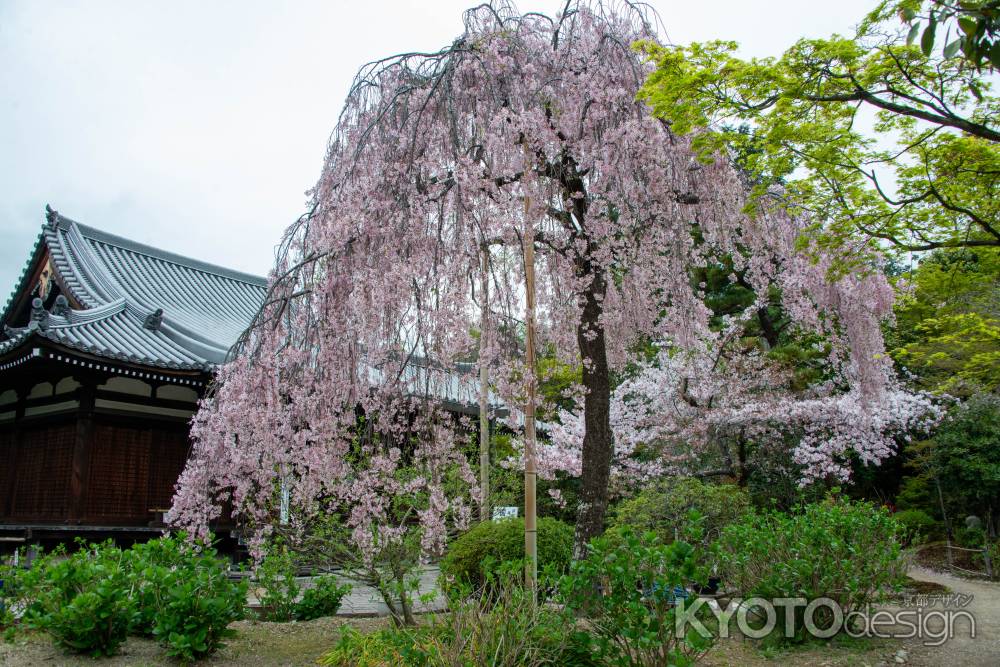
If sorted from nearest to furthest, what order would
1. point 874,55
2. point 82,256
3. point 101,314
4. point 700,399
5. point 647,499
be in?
point 874,55
point 647,499
point 101,314
point 700,399
point 82,256

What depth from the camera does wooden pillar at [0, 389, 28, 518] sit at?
36.3 feet

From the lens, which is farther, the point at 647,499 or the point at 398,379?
the point at 647,499

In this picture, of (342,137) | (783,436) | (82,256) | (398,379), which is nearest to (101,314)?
(82,256)

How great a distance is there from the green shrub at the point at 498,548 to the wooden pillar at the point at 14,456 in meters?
8.22

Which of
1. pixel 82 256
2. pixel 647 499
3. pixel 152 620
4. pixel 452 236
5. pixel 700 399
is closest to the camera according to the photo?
pixel 152 620

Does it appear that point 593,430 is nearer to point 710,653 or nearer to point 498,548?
point 498,548

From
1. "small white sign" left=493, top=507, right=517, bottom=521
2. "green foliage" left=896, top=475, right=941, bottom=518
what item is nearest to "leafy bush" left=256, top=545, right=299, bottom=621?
"small white sign" left=493, top=507, right=517, bottom=521

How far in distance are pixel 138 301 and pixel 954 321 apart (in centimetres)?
1317

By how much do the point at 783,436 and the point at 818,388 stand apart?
1153 millimetres

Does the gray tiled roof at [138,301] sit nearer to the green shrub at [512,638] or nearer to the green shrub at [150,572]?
the green shrub at [150,572]

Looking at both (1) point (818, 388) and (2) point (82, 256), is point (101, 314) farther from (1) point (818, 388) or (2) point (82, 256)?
(1) point (818, 388)

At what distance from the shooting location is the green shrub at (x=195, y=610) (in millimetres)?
4699

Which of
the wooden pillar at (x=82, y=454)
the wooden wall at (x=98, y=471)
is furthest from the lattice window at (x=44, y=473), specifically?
the wooden pillar at (x=82, y=454)

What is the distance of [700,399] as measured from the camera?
12.4 meters
